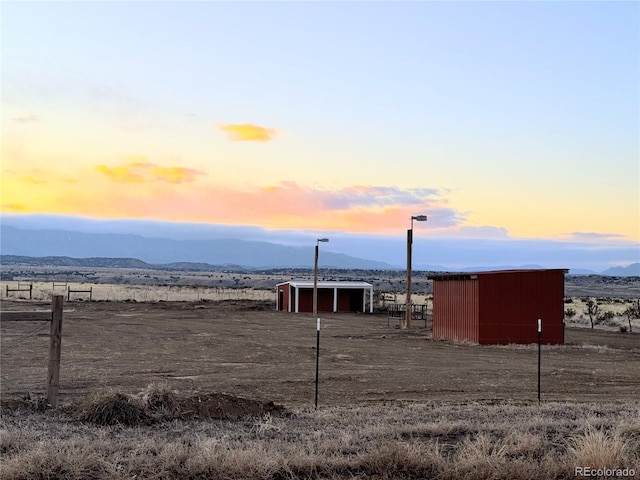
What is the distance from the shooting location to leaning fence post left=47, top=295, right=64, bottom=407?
10.3 metres

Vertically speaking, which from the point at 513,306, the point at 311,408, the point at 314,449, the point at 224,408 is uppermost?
the point at 513,306

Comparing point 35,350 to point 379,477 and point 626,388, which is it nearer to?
point 626,388

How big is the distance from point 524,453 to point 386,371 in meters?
12.5

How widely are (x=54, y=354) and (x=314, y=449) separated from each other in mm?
5477

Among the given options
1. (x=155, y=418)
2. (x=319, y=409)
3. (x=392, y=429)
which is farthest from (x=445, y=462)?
(x=319, y=409)

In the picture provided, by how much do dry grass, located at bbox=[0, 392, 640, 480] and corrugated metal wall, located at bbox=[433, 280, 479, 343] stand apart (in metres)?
19.5

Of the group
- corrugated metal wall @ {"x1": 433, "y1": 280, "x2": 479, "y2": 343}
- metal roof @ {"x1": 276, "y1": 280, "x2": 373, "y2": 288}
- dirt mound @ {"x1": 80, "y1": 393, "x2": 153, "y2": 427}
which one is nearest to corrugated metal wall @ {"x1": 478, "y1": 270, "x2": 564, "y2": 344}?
corrugated metal wall @ {"x1": 433, "y1": 280, "x2": 479, "y2": 343}

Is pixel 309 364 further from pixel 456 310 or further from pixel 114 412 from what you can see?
pixel 114 412

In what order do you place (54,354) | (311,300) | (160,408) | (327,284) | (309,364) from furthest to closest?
1. (327,284)
2. (311,300)
3. (309,364)
4. (54,354)
5. (160,408)

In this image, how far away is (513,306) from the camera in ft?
93.7

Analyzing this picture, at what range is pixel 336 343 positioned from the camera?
27672 mm

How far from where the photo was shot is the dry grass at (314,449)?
604cm

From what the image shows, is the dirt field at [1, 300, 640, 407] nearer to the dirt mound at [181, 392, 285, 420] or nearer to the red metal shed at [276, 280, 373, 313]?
the dirt mound at [181, 392, 285, 420]

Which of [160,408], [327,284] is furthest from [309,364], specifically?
[327,284]
